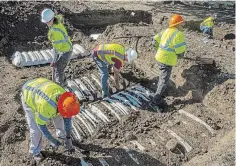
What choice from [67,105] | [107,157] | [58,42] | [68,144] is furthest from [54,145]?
[58,42]

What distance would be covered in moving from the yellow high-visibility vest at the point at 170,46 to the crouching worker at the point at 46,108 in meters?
2.63

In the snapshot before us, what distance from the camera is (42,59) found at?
9312mm

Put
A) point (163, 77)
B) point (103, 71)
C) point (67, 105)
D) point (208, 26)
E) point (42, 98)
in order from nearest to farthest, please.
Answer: point (67, 105) < point (42, 98) < point (163, 77) < point (103, 71) < point (208, 26)

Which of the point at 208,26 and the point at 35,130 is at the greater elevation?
the point at 208,26

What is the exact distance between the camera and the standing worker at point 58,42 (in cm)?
701

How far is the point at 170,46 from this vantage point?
707 centimetres

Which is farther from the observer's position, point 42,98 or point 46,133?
point 46,133

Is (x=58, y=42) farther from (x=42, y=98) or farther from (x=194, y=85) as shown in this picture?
(x=194, y=85)

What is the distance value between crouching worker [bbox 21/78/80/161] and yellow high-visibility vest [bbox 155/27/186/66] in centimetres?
263

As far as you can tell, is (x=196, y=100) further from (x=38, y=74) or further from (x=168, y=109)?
(x=38, y=74)

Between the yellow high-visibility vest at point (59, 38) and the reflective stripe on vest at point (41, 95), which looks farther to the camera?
the yellow high-visibility vest at point (59, 38)

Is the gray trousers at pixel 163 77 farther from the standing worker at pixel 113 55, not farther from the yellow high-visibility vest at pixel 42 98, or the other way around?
the yellow high-visibility vest at pixel 42 98

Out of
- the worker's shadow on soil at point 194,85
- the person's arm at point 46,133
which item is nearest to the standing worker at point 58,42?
the worker's shadow on soil at point 194,85

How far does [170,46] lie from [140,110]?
1.45m
